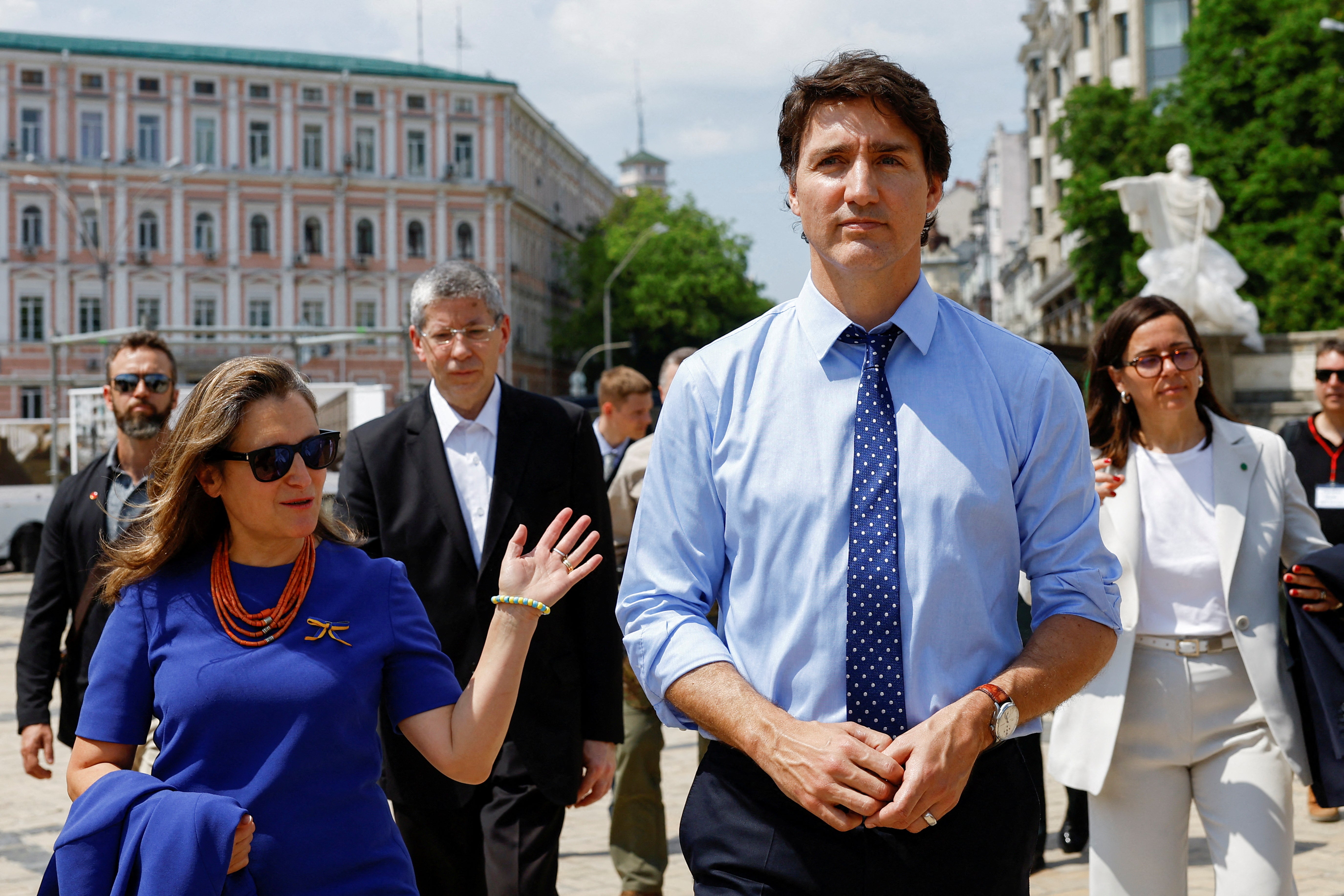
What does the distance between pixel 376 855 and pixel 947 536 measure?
1.27 m

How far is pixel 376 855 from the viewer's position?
9.10ft

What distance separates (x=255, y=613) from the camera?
2840 millimetres

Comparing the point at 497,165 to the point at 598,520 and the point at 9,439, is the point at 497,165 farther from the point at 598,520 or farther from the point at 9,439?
the point at 598,520

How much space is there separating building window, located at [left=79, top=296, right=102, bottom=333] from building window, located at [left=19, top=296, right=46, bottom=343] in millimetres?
1696

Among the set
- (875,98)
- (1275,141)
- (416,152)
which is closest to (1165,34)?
(1275,141)

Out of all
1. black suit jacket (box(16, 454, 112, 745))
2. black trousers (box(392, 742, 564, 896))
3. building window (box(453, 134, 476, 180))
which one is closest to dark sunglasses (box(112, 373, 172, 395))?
black suit jacket (box(16, 454, 112, 745))

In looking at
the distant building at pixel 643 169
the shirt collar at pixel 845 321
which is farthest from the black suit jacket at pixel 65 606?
the distant building at pixel 643 169

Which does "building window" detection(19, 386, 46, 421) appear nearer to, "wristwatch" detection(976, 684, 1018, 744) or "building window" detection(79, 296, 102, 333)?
"building window" detection(79, 296, 102, 333)

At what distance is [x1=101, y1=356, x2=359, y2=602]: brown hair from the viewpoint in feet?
9.62

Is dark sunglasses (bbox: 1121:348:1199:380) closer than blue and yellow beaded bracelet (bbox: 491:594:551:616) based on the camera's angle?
No

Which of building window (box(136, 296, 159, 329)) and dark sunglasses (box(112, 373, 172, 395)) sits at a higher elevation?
building window (box(136, 296, 159, 329))

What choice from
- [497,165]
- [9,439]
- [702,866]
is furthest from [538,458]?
[497,165]

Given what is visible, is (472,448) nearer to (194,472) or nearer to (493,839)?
(493,839)

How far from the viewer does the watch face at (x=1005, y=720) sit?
8.00 feet
